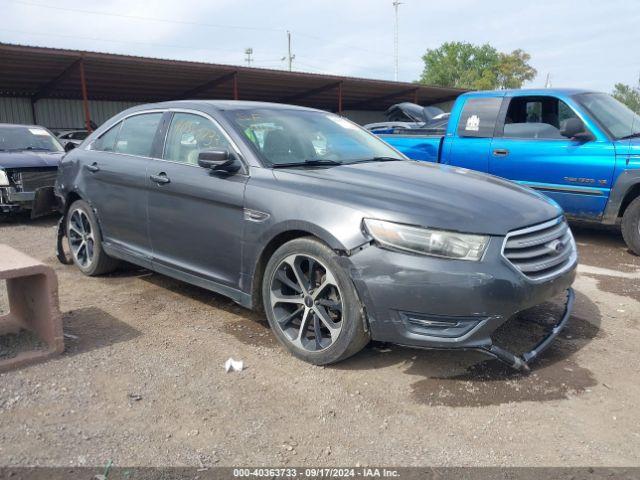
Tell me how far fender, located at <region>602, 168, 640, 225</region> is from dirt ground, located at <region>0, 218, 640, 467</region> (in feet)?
7.30

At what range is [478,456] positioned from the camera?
7.98ft

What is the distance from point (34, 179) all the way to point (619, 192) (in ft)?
26.3

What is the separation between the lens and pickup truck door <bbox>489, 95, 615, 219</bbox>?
19.6 feet

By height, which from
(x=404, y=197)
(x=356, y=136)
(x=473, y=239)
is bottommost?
(x=473, y=239)

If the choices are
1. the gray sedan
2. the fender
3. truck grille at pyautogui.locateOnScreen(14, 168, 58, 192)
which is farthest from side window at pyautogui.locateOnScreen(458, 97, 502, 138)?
truck grille at pyautogui.locateOnScreen(14, 168, 58, 192)

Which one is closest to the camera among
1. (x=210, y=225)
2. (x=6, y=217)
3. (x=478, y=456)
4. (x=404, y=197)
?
(x=478, y=456)

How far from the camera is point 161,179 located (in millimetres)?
4109

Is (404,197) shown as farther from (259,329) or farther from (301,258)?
(259,329)

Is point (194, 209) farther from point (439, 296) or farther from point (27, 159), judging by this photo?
point (27, 159)

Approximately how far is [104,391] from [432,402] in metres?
1.84

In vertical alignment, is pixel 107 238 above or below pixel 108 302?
above

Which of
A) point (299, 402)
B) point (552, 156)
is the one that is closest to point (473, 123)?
point (552, 156)

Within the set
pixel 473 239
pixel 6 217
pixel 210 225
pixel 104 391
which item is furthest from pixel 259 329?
pixel 6 217

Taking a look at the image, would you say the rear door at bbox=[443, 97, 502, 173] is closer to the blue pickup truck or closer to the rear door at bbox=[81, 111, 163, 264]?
the blue pickup truck
